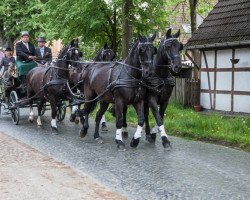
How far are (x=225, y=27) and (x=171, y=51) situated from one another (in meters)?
7.58

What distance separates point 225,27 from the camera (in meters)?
17.6

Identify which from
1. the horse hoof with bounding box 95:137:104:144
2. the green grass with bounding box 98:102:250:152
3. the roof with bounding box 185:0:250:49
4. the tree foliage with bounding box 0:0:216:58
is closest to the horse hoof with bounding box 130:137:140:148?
the horse hoof with bounding box 95:137:104:144

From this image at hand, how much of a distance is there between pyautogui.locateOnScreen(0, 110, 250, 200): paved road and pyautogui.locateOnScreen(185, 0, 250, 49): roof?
5359 mm

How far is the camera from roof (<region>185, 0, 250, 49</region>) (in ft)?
53.4

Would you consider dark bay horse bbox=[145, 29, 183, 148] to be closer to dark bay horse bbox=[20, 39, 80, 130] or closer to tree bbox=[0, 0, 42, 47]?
dark bay horse bbox=[20, 39, 80, 130]

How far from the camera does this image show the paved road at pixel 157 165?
732 centimetres

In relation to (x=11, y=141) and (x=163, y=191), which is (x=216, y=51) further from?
(x=163, y=191)

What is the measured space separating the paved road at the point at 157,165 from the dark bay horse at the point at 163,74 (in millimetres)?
787

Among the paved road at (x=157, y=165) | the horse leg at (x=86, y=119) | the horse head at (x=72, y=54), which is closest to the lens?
the paved road at (x=157, y=165)

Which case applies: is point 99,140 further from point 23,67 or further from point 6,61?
point 6,61

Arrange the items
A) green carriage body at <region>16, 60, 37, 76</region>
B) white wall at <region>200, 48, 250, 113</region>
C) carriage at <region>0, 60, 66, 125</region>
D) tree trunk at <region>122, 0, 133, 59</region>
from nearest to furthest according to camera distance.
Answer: carriage at <region>0, 60, 66, 125</region>, green carriage body at <region>16, 60, 37, 76</region>, white wall at <region>200, 48, 250, 113</region>, tree trunk at <region>122, 0, 133, 59</region>

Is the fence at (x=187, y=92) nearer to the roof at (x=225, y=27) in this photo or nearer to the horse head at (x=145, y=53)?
the roof at (x=225, y=27)

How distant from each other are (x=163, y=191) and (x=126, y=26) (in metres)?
11.6

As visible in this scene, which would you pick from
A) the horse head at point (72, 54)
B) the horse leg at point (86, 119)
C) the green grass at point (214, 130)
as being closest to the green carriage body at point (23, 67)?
the horse head at point (72, 54)
